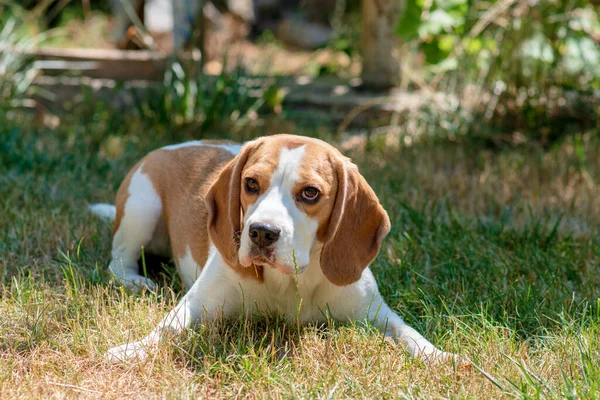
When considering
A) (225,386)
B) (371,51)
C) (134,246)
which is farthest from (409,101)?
(225,386)

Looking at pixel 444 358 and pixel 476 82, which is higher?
pixel 476 82

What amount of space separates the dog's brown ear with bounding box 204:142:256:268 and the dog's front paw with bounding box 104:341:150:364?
1.63ft

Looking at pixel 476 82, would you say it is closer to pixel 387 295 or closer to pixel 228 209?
pixel 387 295

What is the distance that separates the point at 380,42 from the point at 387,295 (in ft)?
14.1

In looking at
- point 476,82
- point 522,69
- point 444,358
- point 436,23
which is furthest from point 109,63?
point 444,358

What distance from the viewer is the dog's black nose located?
2.86 meters

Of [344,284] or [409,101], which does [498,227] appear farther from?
[409,101]

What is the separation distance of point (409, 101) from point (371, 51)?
754 millimetres

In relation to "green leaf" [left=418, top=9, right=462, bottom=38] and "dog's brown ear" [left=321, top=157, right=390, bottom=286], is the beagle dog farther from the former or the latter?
"green leaf" [left=418, top=9, right=462, bottom=38]

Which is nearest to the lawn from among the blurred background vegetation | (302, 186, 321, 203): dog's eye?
the blurred background vegetation

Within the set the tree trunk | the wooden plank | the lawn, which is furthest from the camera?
the wooden plank

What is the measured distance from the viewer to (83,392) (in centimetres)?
275

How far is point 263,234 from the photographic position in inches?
113

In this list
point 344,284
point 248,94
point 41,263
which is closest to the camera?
point 344,284
